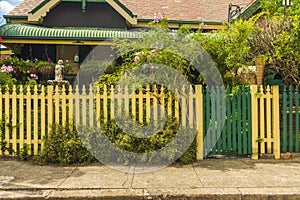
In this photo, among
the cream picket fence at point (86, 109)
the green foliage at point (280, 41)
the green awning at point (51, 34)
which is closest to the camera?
the cream picket fence at point (86, 109)

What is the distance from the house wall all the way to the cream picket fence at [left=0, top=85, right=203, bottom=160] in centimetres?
684

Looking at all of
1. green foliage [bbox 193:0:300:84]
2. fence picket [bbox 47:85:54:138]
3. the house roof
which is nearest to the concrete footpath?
fence picket [bbox 47:85:54:138]

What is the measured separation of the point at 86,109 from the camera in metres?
6.16

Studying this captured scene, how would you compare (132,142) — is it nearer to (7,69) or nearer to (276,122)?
(276,122)

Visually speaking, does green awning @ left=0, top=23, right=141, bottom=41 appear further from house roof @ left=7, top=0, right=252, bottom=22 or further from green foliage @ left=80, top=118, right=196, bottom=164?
green foliage @ left=80, top=118, right=196, bottom=164

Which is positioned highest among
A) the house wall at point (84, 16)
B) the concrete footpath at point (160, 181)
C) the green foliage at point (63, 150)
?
the house wall at point (84, 16)

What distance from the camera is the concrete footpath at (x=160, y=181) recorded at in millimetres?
4379

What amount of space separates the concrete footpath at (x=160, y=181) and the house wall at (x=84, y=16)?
7.67 metres

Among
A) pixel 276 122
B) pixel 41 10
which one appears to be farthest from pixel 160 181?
pixel 41 10

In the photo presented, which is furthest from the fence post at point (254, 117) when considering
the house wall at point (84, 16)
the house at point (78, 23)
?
the house wall at point (84, 16)

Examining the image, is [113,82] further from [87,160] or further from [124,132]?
[87,160]

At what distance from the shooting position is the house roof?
43.7 ft

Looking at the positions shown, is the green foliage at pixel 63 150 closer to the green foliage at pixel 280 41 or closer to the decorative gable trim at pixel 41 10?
the green foliage at pixel 280 41

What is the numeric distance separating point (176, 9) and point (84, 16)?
166 inches
